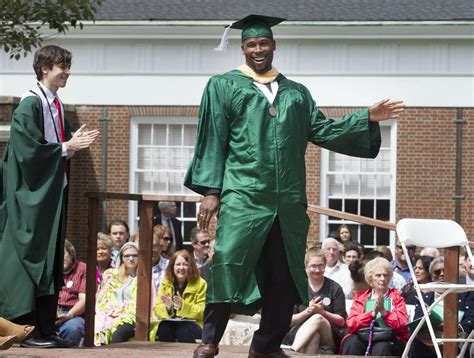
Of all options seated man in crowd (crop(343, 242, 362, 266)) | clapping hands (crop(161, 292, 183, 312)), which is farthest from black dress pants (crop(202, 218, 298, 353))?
seated man in crowd (crop(343, 242, 362, 266))

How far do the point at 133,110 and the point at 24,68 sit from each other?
6.41 feet

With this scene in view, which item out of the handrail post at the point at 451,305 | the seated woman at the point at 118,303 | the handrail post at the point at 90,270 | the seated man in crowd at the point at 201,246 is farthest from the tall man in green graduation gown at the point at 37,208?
the seated man in crowd at the point at 201,246

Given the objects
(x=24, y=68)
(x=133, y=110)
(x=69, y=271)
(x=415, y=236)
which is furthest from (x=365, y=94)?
(x=415, y=236)

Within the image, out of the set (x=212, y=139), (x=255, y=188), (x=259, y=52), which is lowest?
(x=255, y=188)

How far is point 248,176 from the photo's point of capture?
6941 mm

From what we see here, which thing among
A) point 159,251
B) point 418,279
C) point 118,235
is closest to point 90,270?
point 159,251

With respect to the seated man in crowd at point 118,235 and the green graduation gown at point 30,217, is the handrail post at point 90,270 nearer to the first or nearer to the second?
the green graduation gown at point 30,217

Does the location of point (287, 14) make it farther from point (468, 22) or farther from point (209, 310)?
point (209, 310)

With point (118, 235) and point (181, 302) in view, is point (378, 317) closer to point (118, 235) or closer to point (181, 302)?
point (181, 302)

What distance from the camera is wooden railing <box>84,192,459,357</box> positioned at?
833cm

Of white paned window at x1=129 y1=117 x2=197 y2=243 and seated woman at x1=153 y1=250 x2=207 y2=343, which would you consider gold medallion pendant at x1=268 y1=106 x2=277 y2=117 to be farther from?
white paned window at x1=129 y1=117 x2=197 y2=243

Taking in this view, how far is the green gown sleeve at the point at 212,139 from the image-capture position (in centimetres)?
696

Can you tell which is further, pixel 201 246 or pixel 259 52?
pixel 201 246

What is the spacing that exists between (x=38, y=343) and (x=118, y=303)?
1.75 meters
